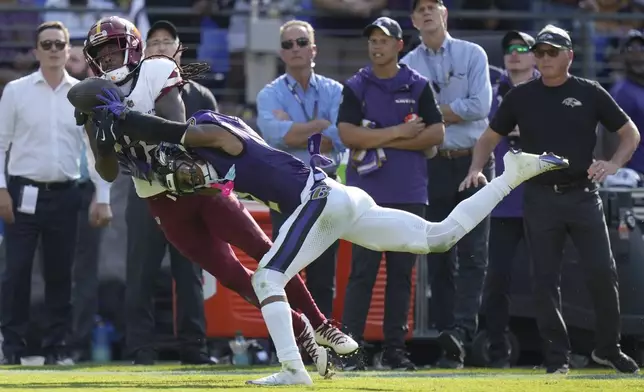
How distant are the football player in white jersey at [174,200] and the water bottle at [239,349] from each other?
2841mm

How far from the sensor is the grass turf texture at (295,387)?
713cm

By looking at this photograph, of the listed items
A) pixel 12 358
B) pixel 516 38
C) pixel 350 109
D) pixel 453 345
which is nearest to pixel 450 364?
pixel 453 345

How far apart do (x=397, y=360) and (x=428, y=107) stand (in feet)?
5.61

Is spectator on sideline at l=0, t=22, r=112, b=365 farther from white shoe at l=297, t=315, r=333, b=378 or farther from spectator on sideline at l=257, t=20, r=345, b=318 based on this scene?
white shoe at l=297, t=315, r=333, b=378

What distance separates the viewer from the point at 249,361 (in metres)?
10.7

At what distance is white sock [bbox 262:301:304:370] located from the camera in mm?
7008

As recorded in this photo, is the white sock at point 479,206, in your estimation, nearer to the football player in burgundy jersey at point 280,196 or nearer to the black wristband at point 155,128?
the football player in burgundy jersey at point 280,196

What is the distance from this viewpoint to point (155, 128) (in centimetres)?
710

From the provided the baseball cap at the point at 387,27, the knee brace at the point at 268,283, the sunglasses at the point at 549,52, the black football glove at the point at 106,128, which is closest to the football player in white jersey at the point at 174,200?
the black football glove at the point at 106,128

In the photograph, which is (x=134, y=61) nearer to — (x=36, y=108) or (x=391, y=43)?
(x=391, y=43)

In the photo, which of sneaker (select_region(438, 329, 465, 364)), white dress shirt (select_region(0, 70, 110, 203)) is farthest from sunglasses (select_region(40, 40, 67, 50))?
sneaker (select_region(438, 329, 465, 364))

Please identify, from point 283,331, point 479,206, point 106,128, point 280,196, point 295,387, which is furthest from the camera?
point 479,206

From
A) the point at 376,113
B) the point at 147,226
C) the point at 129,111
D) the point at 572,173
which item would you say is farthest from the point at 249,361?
the point at 129,111

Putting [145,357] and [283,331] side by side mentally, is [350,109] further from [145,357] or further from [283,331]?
[283,331]
